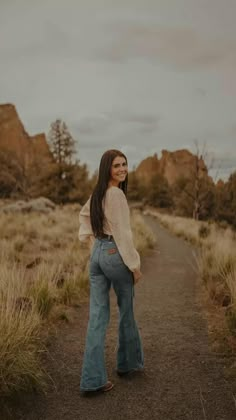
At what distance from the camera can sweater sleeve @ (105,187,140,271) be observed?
3.49m

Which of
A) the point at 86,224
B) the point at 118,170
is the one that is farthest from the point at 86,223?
the point at 118,170

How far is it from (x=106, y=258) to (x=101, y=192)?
1.94ft

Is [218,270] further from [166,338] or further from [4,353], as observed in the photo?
[4,353]

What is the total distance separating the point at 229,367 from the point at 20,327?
219 cm

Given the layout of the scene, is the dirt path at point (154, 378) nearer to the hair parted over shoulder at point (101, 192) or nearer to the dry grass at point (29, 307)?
the dry grass at point (29, 307)

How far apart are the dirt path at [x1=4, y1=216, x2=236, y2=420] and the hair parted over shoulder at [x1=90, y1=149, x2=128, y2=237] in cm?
148

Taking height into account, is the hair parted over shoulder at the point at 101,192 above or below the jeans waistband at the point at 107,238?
above

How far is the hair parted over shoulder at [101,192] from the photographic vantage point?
11.8ft

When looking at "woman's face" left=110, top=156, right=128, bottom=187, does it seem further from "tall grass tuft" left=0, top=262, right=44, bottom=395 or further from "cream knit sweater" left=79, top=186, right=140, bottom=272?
"tall grass tuft" left=0, top=262, right=44, bottom=395

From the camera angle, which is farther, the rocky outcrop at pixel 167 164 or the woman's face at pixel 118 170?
the rocky outcrop at pixel 167 164

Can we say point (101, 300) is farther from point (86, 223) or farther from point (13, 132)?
point (13, 132)

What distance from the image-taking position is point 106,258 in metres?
3.54

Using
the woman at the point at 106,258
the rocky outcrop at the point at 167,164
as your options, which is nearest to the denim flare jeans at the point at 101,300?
the woman at the point at 106,258

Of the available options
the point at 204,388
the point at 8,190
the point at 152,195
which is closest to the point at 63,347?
the point at 204,388
